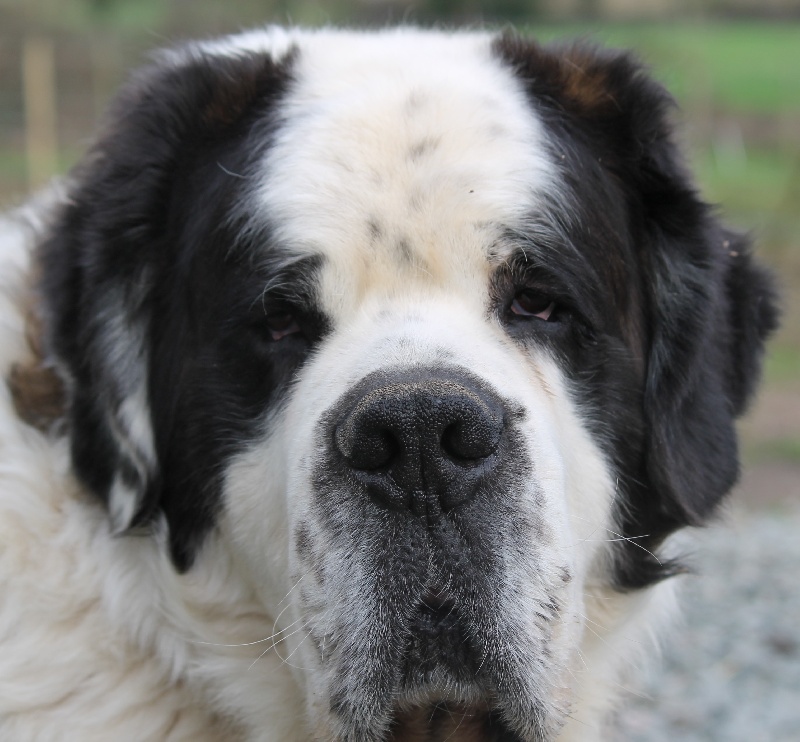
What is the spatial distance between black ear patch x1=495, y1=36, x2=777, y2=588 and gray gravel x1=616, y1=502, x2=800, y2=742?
344 millimetres

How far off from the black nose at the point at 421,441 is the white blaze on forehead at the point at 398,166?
0.36 meters

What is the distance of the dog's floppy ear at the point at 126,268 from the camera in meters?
2.39

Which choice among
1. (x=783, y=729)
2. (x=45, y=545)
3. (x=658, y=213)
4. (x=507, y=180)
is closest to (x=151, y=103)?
(x=507, y=180)

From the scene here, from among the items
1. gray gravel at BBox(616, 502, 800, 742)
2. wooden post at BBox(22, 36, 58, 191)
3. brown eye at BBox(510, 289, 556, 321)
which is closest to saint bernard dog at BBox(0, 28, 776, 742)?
brown eye at BBox(510, 289, 556, 321)

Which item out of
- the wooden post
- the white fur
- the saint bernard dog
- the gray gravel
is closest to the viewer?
the saint bernard dog

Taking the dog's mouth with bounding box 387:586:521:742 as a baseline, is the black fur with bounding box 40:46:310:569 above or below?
above

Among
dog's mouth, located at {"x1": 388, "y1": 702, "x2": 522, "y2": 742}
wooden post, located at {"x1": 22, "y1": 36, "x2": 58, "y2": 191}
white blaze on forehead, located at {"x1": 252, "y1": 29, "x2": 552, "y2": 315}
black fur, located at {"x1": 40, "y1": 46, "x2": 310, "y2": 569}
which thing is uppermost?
white blaze on forehead, located at {"x1": 252, "y1": 29, "x2": 552, "y2": 315}

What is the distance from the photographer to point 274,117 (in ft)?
8.07

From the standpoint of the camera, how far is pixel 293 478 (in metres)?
2.03

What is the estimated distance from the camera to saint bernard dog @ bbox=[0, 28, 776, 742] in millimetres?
1975

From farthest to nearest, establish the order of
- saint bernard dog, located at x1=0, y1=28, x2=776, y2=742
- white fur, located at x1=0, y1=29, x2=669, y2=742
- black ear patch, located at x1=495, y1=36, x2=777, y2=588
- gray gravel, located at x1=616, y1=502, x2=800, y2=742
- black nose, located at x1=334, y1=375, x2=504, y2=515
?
1. gray gravel, located at x1=616, y1=502, x2=800, y2=742
2. black ear patch, located at x1=495, y1=36, x2=777, y2=588
3. white fur, located at x1=0, y1=29, x2=669, y2=742
4. saint bernard dog, located at x1=0, y1=28, x2=776, y2=742
5. black nose, located at x1=334, y1=375, x2=504, y2=515

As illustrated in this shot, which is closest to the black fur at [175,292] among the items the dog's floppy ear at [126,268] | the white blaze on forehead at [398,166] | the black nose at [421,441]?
the dog's floppy ear at [126,268]

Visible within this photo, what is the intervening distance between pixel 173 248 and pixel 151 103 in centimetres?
37

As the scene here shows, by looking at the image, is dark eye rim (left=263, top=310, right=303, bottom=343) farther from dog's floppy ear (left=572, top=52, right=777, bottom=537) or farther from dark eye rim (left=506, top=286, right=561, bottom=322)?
dog's floppy ear (left=572, top=52, right=777, bottom=537)
